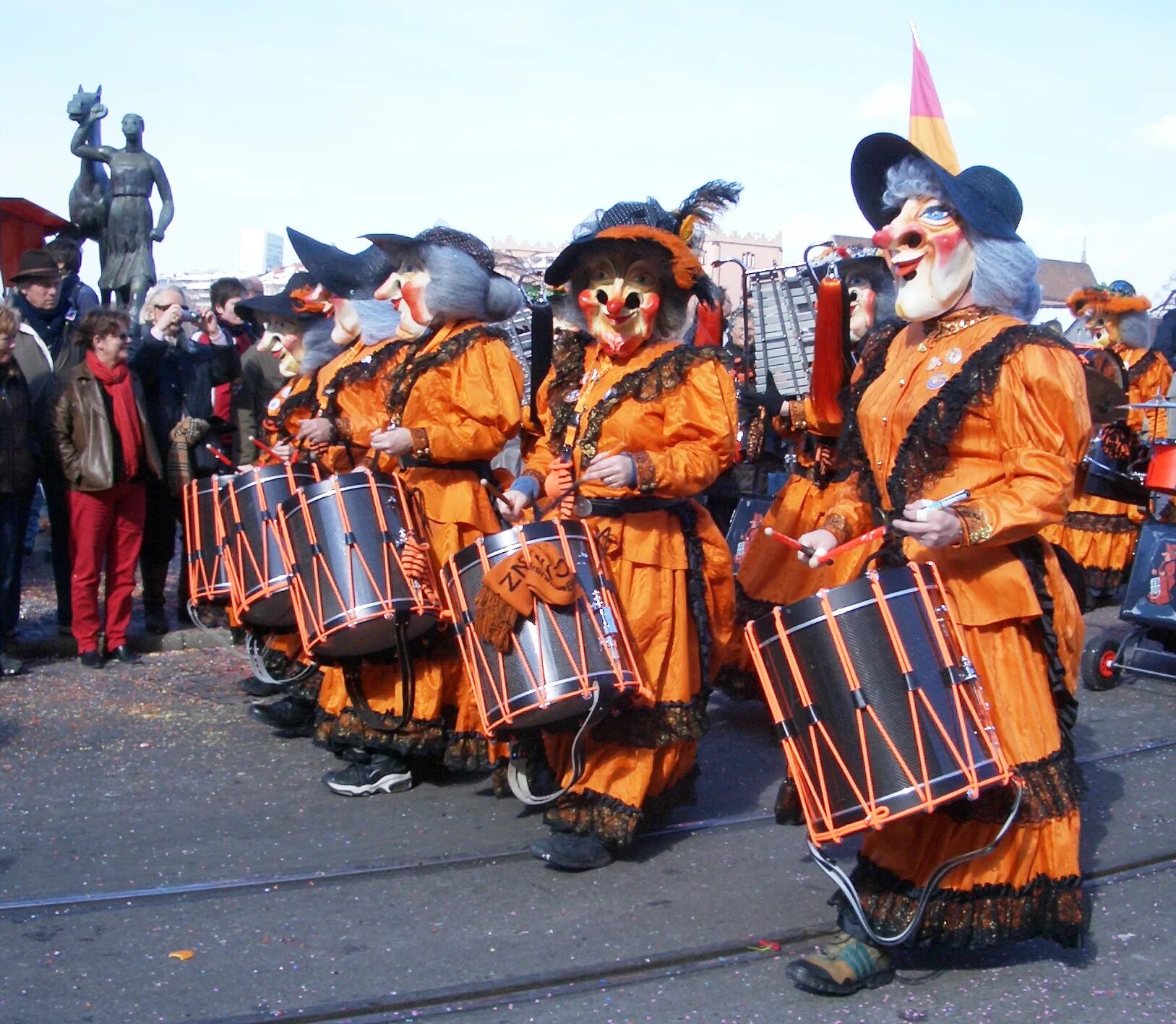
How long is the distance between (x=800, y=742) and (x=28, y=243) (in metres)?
8.66

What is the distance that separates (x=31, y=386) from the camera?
301 inches

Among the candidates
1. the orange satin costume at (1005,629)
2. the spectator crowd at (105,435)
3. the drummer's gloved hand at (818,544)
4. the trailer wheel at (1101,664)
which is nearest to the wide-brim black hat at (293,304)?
the spectator crowd at (105,435)

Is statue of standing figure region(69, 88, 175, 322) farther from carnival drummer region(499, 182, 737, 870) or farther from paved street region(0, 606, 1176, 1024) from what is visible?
carnival drummer region(499, 182, 737, 870)

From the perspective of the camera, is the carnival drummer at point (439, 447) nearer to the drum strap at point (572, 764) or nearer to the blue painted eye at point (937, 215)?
the drum strap at point (572, 764)

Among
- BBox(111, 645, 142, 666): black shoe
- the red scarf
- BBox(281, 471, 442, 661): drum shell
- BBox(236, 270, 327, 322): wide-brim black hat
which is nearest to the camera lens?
BBox(281, 471, 442, 661): drum shell

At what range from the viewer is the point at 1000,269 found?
3611 millimetres

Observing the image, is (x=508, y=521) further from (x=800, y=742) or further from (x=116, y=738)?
(x=116, y=738)

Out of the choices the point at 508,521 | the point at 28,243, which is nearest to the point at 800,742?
the point at 508,521

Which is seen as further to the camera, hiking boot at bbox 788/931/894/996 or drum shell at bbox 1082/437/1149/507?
drum shell at bbox 1082/437/1149/507

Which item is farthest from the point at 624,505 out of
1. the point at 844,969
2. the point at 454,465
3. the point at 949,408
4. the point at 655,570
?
the point at 844,969

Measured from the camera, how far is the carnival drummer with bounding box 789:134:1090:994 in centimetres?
340

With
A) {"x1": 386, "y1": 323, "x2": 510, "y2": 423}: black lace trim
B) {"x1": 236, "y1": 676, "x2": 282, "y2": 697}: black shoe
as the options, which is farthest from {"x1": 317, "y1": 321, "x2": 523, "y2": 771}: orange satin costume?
{"x1": 236, "y1": 676, "x2": 282, "y2": 697}: black shoe

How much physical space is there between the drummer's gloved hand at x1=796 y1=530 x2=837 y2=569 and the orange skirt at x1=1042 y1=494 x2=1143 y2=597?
19.7 feet

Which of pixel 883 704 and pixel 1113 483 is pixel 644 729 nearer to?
pixel 883 704
